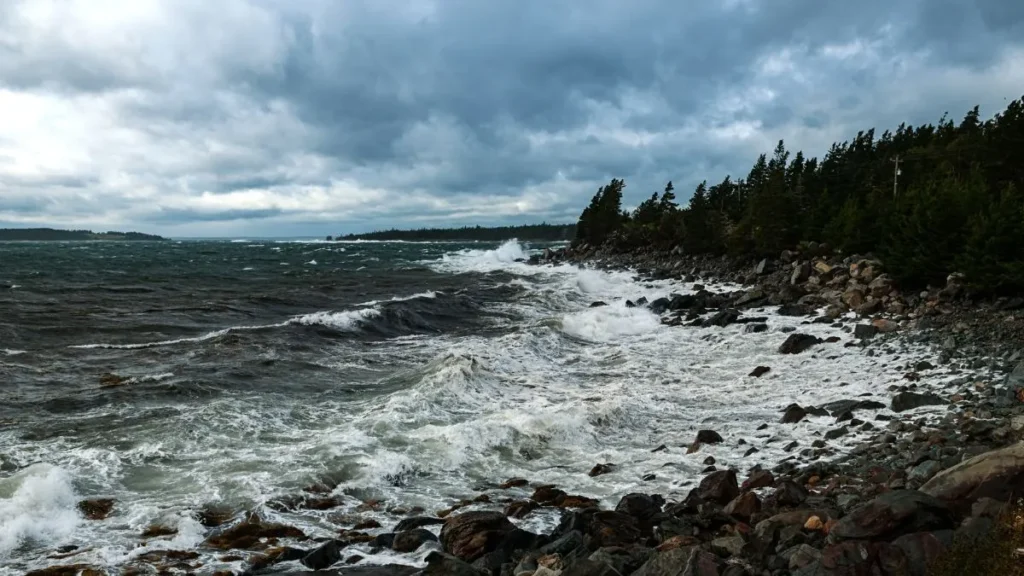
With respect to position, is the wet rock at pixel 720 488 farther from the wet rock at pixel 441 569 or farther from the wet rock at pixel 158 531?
the wet rock at pixel 158 531

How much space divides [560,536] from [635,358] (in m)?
13.3

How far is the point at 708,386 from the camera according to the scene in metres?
16.8

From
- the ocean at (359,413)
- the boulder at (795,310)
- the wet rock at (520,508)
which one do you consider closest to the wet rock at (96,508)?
the ocean at (359,413)

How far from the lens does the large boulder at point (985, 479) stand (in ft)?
22.5

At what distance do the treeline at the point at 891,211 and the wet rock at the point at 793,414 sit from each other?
392 inches

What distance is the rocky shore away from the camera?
625cm

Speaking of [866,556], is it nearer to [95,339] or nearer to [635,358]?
[635,358]

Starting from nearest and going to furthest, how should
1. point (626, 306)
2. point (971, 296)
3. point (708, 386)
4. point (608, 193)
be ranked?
point (708, 386)
point (971, 296)
point (626, 306)
point (608, 193)

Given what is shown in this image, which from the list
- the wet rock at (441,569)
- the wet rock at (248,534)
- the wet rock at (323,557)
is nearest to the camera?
the wet rock at (441,569)

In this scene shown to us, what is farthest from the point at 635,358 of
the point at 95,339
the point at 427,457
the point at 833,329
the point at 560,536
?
the point at 95,339

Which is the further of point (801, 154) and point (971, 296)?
point (801, 154)

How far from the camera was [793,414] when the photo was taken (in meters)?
13.1

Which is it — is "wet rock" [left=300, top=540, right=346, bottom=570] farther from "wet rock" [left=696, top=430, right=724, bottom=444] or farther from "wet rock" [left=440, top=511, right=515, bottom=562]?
"wet rock" [left=696, top=430, right=724, bottom=444]

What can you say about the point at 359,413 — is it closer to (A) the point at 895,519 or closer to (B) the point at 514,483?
(B) the point at 514,483
